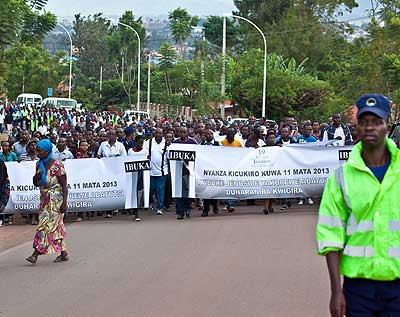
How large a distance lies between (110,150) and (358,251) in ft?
46.0

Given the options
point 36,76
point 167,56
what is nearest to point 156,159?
point 167,56

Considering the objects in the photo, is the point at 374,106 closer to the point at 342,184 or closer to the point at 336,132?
the point at 342,184

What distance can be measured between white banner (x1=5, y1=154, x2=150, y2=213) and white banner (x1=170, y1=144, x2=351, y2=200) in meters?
1.13

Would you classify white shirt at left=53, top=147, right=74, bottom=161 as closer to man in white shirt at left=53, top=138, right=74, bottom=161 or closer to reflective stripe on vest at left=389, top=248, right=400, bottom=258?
man in white shirt at left=53, top=138, right=74, bottom=161

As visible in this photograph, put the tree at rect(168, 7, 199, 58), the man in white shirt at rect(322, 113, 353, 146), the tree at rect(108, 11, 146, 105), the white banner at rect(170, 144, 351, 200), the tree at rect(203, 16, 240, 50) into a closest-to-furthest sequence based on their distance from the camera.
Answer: the white banner at rect(170, 144, 351, 200), the man in white shirt at rect(322, 113, 353, 146), the tree at rect(168, 7, 199, 58), the tree at rect(108, 11, 146, 105), the tree at rect(203, 16, 240, 50)

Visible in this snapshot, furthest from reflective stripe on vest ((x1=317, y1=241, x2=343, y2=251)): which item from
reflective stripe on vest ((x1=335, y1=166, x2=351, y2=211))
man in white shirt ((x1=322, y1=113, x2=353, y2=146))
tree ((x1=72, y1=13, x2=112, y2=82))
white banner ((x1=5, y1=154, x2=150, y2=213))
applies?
tree ((x1=72, y1=13, x2=112, y2=82))

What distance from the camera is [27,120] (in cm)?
4719

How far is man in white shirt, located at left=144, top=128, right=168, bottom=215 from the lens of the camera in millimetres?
17859

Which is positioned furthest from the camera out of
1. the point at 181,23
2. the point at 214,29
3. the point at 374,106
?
the point at 214,29

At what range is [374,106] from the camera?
482 centimetres

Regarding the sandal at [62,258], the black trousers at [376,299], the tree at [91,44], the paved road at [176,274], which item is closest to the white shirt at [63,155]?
the paved road at [176,274]

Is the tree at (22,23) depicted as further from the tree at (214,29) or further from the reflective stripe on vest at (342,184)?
the tree at (214,29)

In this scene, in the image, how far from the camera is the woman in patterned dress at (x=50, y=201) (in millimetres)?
11859

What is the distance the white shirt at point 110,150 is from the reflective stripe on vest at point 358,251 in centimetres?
1385
